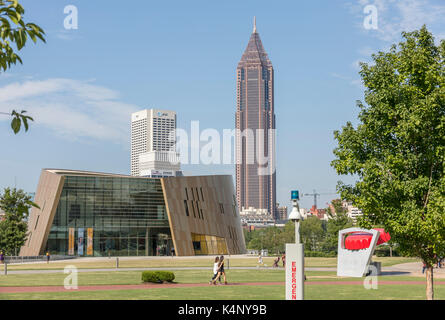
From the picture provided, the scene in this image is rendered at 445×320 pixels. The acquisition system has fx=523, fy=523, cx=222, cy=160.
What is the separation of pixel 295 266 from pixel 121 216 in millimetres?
77279

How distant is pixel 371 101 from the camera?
20984 millimetres

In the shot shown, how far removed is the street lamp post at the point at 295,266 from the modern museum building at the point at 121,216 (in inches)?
2906

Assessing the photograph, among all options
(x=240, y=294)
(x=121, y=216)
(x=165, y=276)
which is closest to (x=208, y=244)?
(x=121, y=216)

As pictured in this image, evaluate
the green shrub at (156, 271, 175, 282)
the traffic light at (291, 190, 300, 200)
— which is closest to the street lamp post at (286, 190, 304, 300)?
the traffic light at (291, 190, 300, 200)

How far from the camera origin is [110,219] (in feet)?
296

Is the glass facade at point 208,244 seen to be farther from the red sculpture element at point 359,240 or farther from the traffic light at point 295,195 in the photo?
the traffic light at point 295,195

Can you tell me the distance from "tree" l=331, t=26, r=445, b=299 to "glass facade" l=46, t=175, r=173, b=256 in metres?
72.7

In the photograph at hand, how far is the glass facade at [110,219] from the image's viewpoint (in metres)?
87.6

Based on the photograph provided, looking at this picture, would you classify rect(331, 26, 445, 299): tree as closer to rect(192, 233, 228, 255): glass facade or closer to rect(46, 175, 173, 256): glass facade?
rect(46, 175, 173, 256): glass facade

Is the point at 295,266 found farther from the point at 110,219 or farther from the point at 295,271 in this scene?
the point at 110,219

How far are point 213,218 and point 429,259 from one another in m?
79.9

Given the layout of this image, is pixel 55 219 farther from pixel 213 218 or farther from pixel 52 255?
pixel 213 218

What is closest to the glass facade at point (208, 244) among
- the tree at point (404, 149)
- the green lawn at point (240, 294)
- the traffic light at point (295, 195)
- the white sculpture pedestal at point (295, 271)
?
the green lawn at point (240, 294)

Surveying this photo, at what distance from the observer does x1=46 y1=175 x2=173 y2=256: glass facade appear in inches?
3450
